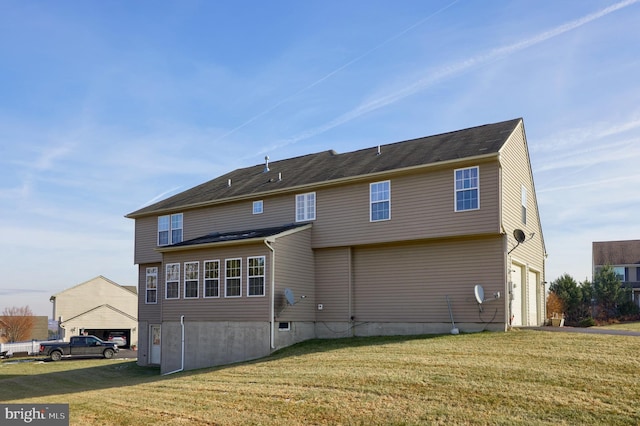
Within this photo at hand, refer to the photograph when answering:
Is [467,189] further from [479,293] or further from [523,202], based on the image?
[523,202]

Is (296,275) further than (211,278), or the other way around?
(211,278)

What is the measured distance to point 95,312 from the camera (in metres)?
56.4

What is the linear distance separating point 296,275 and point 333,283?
5.20ft

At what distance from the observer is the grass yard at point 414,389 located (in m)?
11.1

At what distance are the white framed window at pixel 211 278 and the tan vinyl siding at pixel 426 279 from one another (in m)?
5.37

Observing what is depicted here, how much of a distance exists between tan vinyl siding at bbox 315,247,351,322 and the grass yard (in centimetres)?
410

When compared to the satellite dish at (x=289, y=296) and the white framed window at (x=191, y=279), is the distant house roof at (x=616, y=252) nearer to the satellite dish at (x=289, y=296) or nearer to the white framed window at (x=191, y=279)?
the satellite dish at (x=289, y=296)

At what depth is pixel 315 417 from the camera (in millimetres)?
11484

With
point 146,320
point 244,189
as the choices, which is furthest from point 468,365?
point 146,320

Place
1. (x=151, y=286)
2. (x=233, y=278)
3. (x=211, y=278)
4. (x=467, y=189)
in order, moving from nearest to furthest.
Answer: (x=467, y=189) < (x=233, y=278) < (x=211, y=278) < (x=151, y=286)

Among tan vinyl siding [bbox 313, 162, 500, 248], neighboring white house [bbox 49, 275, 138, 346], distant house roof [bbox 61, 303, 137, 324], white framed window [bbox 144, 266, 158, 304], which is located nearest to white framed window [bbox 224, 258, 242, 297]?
tan vinyl siding [bbox 313, 162, 500, 248]

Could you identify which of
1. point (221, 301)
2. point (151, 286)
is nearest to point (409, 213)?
point (221, 301)

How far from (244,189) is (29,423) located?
1607 centimetres

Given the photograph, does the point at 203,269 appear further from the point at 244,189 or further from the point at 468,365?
the point at 468,365
